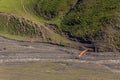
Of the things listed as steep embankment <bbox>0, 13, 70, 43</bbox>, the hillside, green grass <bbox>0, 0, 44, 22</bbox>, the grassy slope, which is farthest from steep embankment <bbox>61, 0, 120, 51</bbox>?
green grass <bbox>0, 0, 44, 22</bbox>

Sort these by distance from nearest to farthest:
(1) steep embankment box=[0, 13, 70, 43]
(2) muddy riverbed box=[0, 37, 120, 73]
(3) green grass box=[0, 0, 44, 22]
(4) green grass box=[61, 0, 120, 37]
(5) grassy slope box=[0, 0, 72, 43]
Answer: (2) muddy riverbed box=[0, 37, 120, 73] → (4) green grass box=[61, 0, 120, 37] → (1) steep embankment box=[0, 13, 70, 43] → (5) grassy slope box=[0, 0, 72, 43] → (3) green grass box=[0, 0, 44, 22]

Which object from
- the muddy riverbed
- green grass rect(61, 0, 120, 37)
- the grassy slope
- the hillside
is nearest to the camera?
the muddy riverbed

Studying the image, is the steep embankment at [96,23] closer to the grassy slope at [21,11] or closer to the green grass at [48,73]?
the grassy slope at [21,11]

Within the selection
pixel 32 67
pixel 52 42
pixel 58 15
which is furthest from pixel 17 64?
pixel 58 15

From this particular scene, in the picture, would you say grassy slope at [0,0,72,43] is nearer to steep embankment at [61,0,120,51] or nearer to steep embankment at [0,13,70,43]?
steep embankment at [0,13,70,43]

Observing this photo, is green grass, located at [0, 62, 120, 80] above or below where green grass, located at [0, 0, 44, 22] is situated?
below

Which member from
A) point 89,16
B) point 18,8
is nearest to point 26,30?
point 18,8

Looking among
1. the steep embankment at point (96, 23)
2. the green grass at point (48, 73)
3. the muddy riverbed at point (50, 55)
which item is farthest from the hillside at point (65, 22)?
the green grass at point (48, 73)
